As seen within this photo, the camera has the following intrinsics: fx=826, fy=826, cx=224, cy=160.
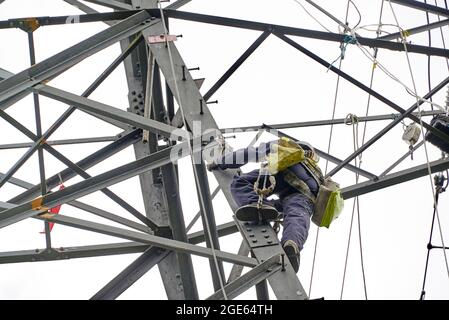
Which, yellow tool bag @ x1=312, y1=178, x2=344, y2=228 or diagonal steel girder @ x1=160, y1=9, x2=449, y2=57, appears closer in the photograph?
yellow tool bag @ x1=312, y1=178, x2=344, y2=228

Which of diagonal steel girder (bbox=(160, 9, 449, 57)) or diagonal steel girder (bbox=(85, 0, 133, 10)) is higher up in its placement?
diagonal steel girder (bbox=(85, 0, 133, 10))

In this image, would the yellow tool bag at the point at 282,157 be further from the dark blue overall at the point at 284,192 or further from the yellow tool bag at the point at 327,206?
the yellow tool bag at the point at 327,206

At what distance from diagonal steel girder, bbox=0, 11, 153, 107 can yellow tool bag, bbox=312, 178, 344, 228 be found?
2.33 meters

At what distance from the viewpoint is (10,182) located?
29.8ft

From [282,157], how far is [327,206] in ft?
2.00

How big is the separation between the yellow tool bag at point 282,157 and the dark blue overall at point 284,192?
141mm

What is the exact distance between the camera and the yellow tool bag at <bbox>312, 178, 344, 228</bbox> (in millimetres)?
7492

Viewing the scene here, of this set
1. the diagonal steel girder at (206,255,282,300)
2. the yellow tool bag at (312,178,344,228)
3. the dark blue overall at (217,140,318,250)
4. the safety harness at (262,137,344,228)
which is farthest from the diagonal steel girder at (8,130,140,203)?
the diagonal steel girder at (206,255,282,300)

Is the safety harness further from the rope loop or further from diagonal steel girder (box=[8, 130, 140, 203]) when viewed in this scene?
diagonal steel girder (box=[8, 130, 140, 203])

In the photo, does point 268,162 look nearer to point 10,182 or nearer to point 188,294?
point 188,294

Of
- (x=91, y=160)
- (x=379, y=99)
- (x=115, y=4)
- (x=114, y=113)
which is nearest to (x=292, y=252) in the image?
(x=114, y=113)

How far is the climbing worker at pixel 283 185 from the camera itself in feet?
21.6
